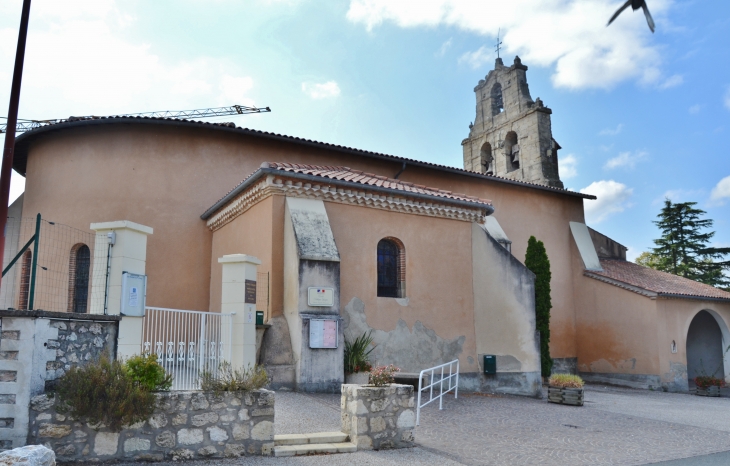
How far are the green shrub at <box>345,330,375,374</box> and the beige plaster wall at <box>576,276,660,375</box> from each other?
1224 centimetres

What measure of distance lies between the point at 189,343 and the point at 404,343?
21.1ft

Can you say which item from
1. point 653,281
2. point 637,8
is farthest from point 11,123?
point 653,281

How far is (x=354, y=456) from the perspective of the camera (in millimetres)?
7465

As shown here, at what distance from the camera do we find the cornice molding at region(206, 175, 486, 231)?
42.5 ft

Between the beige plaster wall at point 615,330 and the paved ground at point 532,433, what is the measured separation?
6.47 meters

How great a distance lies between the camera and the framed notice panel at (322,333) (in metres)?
11.7

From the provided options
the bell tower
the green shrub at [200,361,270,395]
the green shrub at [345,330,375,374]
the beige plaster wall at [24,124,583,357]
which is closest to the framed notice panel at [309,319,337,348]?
the green shrub at [345,330,375,374]

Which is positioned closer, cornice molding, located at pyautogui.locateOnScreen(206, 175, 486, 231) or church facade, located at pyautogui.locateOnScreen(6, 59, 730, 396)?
church facade, located at pyautogui.locateOnScreen(6, 59, 730, 396)

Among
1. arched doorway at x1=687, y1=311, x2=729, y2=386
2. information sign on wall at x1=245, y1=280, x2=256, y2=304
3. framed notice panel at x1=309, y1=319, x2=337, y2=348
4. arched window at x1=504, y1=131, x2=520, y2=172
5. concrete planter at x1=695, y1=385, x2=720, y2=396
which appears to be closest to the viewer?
information sign on wall at x1=245, y1=280, x2=256, y2=304

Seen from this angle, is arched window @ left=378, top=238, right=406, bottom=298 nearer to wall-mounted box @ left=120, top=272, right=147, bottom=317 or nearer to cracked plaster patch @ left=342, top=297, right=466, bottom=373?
cracked plaster patch @ left=342, top=297, right=466, bottom=373

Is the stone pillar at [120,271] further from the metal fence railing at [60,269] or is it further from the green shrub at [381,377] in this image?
the metal fence railing at [60,269]

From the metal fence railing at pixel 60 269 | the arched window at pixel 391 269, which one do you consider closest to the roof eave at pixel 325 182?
the arched window at pixel 391 269

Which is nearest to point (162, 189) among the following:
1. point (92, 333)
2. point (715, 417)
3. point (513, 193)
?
point (92, 333)

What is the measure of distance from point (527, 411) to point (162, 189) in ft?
38.9
